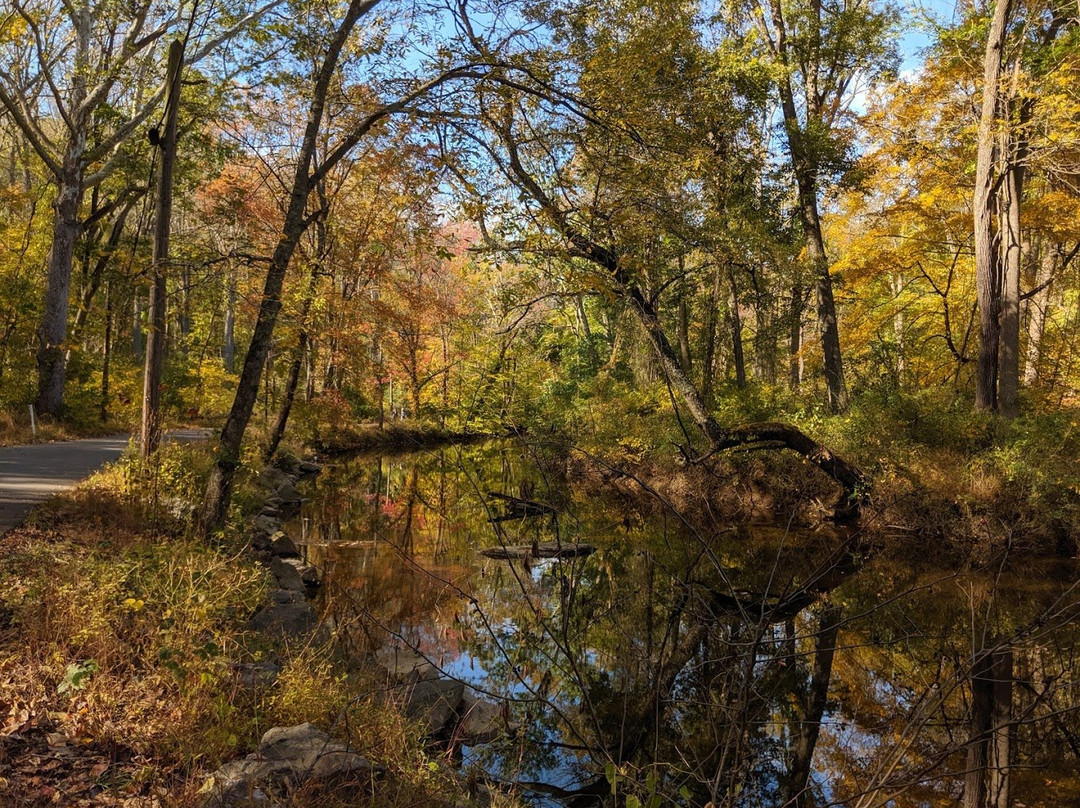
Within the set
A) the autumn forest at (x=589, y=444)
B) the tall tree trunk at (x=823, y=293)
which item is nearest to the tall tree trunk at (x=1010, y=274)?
the autumn forest at (x=589, y=444)

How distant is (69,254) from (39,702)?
47.7ft

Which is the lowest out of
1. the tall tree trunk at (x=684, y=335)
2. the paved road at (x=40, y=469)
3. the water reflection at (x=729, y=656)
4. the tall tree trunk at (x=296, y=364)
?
the water reflection at (x=729, y=656)

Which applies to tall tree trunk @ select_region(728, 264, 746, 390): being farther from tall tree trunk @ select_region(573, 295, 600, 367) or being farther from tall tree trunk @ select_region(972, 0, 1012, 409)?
tall tree trunk @ select_region(573, 295, 600, 367)

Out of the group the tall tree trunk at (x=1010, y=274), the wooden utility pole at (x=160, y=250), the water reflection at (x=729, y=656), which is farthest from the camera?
the tall tree trunk at (x=1010, y=274)

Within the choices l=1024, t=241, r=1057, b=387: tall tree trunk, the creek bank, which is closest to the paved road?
the creek bank

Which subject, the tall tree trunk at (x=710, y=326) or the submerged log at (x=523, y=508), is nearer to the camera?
the submerged log at (x=523, y=508)

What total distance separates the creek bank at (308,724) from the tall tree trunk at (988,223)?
453 inches

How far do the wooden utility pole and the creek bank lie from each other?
6.33ft

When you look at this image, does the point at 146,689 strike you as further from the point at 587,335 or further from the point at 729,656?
the point at 587,335

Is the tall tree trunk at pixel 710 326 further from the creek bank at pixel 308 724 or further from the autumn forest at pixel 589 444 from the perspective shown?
the creek bank at pixel 308 724

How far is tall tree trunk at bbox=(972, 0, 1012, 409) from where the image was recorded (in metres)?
12.0

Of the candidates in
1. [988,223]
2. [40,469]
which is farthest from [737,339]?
[40,469]

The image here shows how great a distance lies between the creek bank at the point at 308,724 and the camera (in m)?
3.29

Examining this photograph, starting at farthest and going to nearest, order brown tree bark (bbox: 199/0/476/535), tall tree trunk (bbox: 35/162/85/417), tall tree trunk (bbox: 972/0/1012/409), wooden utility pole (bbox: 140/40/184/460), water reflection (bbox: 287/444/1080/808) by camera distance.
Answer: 1. tall tree trunk (bbox: 35/162/85/417)
2. tall tree trunk (bbox: 972/0/1012/409)
3. wooden utility pole (bbox: 140/40/184/460)
4. brown tree bark (bbox: 199/0/476/535)
5. water reflection (bbox: 287/444/1080/808)
